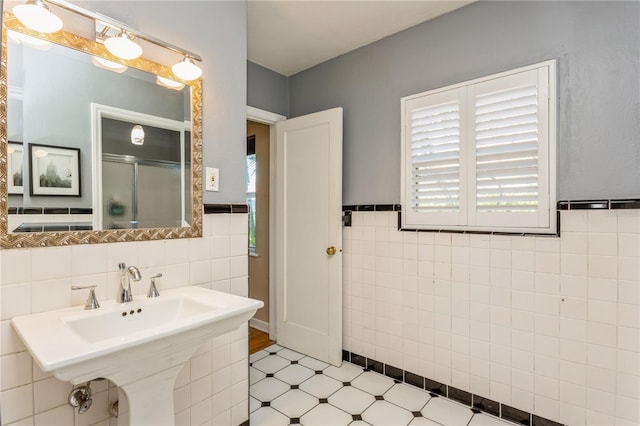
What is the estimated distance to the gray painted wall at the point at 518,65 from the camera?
5.21 ft

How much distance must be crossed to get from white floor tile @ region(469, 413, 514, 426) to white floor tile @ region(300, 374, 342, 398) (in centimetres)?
86

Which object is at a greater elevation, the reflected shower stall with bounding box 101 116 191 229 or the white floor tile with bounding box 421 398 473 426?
the reflected shower stall with bounding box 101 116 191 229

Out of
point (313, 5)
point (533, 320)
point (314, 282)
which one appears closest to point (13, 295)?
point (314, 282)

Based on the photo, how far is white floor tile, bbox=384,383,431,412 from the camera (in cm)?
205

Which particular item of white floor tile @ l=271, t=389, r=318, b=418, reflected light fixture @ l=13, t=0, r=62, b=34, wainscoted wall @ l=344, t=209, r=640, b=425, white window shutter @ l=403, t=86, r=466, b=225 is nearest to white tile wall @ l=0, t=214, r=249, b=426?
white floor tile @ l=271, t=389, r=318, b=418

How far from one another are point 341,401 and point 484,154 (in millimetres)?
1820

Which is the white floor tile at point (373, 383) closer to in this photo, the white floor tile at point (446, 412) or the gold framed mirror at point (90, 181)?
the white floor tile at point (446, 412)

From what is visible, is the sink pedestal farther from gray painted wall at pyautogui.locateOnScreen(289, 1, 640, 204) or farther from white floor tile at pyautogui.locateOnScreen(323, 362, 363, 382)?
gray painted wall at pyautogui.locateOnScreen(289, 1, 640, 204)

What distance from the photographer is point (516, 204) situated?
186 cm

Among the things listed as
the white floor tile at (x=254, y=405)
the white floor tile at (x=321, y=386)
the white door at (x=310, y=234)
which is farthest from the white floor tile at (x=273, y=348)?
the white floor tile at (x=254, y=405)

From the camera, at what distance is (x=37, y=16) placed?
1.16 m

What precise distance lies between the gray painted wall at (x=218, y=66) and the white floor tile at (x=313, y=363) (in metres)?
1.54

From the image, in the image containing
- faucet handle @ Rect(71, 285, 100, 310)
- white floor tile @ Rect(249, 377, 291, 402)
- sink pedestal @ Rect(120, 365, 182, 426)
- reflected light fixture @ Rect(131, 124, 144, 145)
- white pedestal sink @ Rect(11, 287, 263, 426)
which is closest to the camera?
white pedestal sink @ Rect(11, 287, 263, 426)

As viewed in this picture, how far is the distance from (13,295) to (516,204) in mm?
2368
